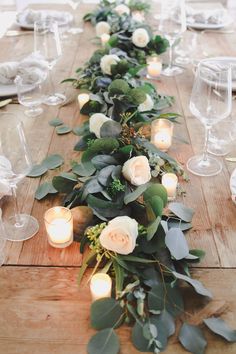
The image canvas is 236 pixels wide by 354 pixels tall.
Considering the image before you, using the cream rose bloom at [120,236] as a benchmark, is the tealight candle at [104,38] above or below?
below

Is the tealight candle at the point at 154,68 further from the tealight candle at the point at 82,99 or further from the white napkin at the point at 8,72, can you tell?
the white napkin at the point at 8,72

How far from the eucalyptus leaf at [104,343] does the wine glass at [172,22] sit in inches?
46.0

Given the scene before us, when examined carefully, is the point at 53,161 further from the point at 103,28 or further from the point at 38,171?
the point at 103,28

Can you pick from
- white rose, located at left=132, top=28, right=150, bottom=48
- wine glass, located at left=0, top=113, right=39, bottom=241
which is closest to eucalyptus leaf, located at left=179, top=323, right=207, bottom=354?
wine glass, located at left=0, top=113, right=39, bottom=241

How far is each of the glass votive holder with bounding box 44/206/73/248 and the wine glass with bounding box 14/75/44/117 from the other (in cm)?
57

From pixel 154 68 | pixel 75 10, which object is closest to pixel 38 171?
pixel 154 68

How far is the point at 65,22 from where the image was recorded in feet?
6.80

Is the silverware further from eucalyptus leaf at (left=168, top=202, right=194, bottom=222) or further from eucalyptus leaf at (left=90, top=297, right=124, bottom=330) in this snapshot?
eucalyptus leaf at (left=90, top=297, right=124, bottom=330)

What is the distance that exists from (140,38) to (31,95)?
561 mm

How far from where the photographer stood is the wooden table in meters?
0.61

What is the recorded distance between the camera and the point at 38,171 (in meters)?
1.00

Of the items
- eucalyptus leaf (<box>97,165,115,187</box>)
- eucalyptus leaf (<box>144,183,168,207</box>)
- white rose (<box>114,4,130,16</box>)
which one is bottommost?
white rose (<box>114,4,130,16</box>)

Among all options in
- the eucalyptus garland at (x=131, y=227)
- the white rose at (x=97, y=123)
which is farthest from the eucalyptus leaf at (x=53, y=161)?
the white rose at (x=97, y=123)

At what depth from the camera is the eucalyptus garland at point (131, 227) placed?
617 millimetres
